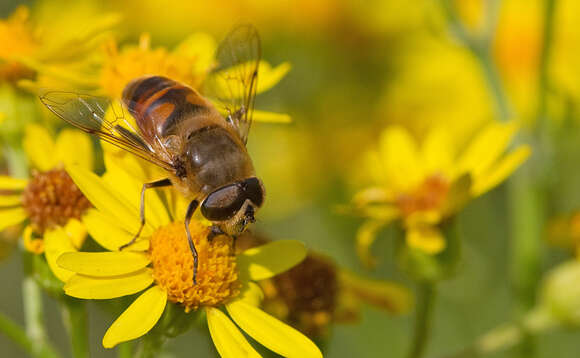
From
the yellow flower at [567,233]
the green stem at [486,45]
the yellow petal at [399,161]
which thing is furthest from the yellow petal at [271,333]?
the green stem at [486,45]

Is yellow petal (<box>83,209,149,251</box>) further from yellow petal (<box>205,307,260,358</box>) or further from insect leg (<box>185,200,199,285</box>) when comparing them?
yellow petal (<box>205,307,260,358</box>)

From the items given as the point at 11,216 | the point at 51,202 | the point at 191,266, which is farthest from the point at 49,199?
the point at 191,266

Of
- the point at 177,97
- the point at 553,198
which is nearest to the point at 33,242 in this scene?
the point at 177,97

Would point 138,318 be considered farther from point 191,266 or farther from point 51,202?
point 51,202

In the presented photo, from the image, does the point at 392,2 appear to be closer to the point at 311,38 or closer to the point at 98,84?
the point at 311,38

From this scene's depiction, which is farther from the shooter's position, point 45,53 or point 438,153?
point 438,153

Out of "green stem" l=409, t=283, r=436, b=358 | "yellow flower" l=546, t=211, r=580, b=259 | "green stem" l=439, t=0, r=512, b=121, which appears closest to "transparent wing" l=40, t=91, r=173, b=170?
"green stem" l=409, t=283, r=436, b=358

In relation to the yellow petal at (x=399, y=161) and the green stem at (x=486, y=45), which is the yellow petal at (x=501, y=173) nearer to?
the yellow petal at (x=399, y=161)
